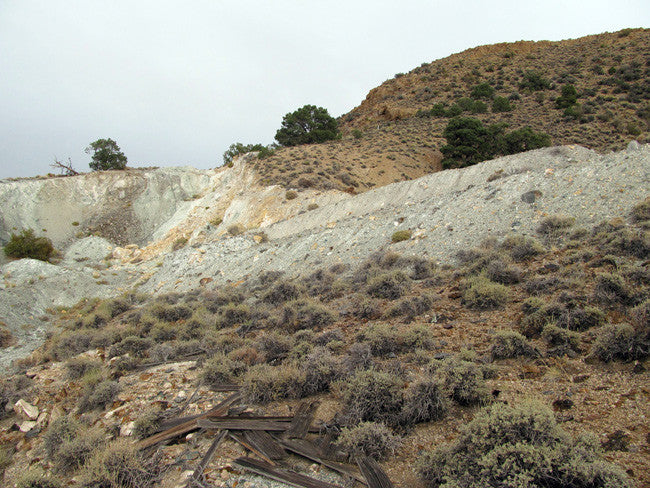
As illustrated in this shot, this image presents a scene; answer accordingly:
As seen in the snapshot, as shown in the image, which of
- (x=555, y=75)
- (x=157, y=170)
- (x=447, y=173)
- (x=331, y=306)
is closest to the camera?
(x=331, y=306)

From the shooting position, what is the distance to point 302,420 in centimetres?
541

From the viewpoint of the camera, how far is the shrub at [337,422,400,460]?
440 centimetres

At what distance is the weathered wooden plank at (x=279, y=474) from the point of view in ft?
13.5

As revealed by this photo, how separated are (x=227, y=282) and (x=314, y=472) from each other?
14223 mm

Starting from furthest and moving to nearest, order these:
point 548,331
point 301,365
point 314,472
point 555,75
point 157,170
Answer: point 555,75, point 157,170, point 301,365, point 548,331, point 314,472

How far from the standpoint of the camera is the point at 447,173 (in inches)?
830

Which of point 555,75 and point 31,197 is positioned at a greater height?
point 555,75

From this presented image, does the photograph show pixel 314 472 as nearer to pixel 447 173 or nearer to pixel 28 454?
pixel 28 454

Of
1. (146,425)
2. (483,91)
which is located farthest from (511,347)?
(483,91)

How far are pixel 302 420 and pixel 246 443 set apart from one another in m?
0.88

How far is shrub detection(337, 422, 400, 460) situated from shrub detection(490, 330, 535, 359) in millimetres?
2499

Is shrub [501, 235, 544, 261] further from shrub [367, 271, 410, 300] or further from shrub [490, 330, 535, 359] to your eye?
shrub [490, 330, 535, 359]

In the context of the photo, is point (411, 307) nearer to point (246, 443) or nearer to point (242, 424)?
point (242, 424)

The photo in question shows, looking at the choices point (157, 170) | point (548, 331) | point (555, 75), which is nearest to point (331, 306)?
point (548, 331)
